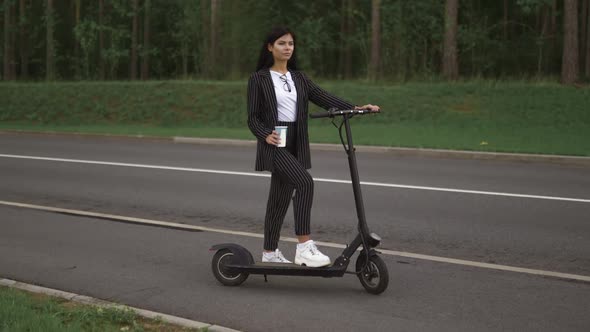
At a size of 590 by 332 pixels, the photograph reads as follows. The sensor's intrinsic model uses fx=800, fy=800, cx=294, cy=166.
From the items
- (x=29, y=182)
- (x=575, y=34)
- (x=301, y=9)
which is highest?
(x=301, y=9)

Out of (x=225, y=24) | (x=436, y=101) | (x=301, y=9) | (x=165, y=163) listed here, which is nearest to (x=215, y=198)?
(x=165, y=163)

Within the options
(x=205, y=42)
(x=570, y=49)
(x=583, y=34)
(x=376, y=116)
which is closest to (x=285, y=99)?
(x=376, y=116)

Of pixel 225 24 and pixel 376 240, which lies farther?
pixel 225 24

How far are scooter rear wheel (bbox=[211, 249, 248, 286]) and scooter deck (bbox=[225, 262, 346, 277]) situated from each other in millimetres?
92

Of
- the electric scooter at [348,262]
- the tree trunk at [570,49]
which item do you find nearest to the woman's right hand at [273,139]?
the electric scooter at [348,262]

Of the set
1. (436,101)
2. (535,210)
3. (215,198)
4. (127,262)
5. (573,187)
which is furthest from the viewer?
(436,101)

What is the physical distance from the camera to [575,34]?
23.0m

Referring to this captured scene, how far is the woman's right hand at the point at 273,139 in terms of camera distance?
18.4 feet

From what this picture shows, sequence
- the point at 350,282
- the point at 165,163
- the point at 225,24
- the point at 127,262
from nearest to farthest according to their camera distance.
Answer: the point at 350,282 → the point at 127,262 → the point at 165,163 → the point at 225,24

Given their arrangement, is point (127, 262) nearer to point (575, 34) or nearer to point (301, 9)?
point (575, 34)

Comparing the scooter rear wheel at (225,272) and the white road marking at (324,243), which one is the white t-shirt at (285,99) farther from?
the white road marking at (324,243)

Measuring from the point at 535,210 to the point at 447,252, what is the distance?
252 centimetres

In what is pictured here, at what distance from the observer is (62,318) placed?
485 centimetres

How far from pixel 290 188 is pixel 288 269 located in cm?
61
